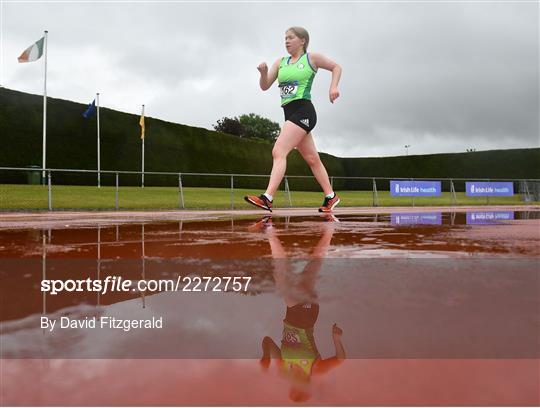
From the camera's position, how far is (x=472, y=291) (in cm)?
171

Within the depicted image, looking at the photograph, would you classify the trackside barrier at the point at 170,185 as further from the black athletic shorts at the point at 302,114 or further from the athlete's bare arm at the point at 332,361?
the athlete's bare arm at the point at 332,361

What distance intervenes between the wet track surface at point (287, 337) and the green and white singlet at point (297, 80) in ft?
11.6

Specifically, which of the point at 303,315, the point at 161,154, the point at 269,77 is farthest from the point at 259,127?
the point at 303,315

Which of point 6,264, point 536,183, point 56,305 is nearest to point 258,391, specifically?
point 56,305

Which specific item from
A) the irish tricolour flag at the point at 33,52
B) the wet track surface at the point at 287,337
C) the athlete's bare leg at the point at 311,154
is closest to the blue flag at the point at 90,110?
the irish tricolour flag at the point at 33,52

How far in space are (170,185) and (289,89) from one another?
19147 millimetres

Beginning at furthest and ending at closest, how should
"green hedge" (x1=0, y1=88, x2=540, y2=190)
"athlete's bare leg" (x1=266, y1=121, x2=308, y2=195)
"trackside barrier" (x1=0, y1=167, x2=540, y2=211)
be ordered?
"green hedge" (x1=0, y1=88, x2=540, y2=190) → "trackside barrier" (x1=0, y1=167, x2=540, y2=211) → "athlete's bare leg" (x1=266, y1=121, x2=308, y2=195)

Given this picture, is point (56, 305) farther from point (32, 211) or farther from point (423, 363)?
point (32, 211)

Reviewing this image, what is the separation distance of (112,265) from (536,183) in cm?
2274

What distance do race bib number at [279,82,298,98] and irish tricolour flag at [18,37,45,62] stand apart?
16.2m

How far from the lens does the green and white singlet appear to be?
5477 mm

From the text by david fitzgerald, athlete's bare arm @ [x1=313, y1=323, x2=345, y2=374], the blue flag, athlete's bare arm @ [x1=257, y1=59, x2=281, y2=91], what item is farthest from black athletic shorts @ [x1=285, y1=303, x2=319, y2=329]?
the blue flag

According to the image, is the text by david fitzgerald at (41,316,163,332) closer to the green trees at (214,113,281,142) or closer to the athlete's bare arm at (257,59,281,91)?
the athlete's bare arm at (257,59,281,91)

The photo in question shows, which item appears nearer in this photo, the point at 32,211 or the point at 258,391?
the point at 258,391
